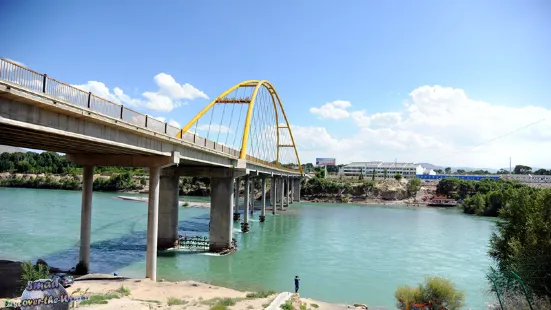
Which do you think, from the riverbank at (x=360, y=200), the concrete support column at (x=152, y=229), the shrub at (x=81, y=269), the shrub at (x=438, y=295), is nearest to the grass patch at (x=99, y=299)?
the concrete support column at (x=152, y=229)

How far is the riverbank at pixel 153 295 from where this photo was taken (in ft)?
55.8

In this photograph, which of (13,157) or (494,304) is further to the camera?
(13,157)

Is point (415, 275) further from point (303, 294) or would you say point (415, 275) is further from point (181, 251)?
point (181, 251)

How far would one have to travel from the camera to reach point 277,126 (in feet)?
301

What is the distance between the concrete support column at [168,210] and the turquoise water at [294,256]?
1.97 meters

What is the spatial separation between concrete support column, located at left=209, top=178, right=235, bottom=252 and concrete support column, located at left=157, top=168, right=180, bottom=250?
138 inches

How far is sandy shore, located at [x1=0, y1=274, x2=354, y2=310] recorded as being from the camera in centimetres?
1722

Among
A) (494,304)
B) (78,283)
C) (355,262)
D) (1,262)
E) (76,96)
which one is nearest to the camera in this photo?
(76,96)

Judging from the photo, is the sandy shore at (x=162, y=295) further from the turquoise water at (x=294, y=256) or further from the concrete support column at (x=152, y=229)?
the turquoise water at (x=294, y=256)

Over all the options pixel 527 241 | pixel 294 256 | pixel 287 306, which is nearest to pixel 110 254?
pixel 294 256

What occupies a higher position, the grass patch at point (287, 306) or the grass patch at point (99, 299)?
the grass patch at point (99, 299)

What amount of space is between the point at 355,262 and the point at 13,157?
544 feet

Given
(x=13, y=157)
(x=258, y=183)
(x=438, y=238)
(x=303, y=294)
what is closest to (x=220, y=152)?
(x=303, y=294)

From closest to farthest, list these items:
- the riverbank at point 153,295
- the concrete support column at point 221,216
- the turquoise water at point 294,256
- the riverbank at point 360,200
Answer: the riverbank at point 153,295 < the turquoise water at point 294,256 < the concrete support column at point 221,216 < the riverbank at point 360,200
